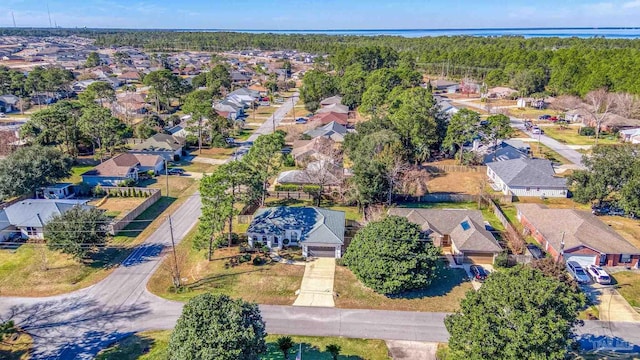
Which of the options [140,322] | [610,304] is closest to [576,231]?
[610,304]

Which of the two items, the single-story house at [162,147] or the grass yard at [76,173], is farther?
the single-story house at [162,147]

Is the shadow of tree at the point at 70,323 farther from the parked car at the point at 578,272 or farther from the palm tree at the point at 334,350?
the parked car at the point at 578,272

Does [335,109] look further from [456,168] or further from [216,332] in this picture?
[216,332]

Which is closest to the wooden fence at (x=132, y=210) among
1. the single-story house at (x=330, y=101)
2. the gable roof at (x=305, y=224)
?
the gable roof at (x=305, y=224)

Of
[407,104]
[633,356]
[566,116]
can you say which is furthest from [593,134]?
[633,356]

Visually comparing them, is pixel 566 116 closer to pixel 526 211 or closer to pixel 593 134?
pixel 593 134

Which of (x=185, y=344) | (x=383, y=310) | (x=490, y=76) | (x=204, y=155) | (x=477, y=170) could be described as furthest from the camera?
(x=490, y=76)

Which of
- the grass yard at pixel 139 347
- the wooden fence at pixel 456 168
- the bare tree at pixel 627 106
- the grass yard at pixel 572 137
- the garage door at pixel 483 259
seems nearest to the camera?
the grass yard at pixel 139 347
